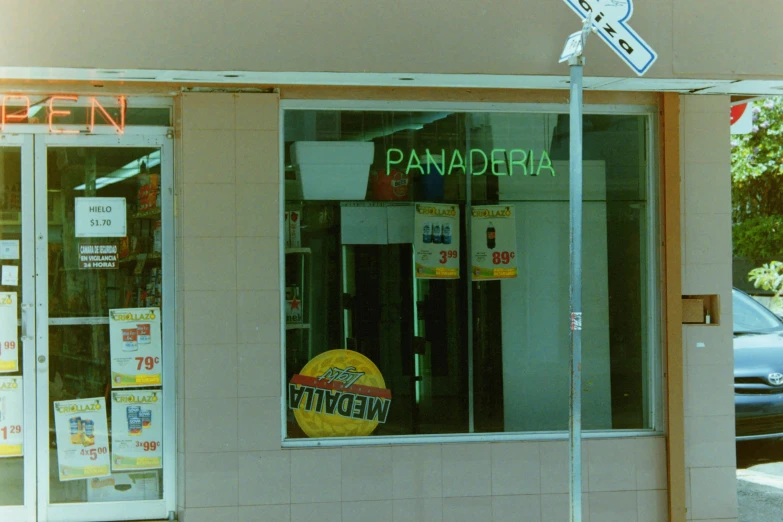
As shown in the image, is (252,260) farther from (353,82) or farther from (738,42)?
(738,42)

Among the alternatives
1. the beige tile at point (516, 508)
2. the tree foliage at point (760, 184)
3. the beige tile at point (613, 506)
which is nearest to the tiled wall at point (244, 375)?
the beige tile at point (516, 508)

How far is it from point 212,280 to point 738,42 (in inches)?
143

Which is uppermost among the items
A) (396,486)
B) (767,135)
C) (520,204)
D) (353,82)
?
(767,135)

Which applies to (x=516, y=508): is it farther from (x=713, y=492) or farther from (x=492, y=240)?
(x=492, y=240)

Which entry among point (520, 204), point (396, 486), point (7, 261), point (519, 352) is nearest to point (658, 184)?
point (520, 204)

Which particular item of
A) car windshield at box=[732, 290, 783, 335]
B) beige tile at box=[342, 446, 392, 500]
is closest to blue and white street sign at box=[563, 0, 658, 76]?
beige tile at box=[342, 446, 392, 500]

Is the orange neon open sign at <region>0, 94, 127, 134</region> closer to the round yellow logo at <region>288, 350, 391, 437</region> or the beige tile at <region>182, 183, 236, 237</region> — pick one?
the beige tile at <region>182, 183, 236, 237</region>

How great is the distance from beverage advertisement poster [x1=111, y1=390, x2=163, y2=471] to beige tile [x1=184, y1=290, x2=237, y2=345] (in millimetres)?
585

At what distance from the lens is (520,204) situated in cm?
664

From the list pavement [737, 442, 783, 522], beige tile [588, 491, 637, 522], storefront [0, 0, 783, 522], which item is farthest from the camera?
pavement [737, 442, 783, 522]

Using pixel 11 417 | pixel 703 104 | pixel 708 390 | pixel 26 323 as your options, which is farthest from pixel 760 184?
pixel 11 417

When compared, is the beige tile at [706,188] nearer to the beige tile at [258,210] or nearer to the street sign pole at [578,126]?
the street sign pole at [578,126]

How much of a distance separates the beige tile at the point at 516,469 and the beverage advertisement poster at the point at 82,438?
2582mm

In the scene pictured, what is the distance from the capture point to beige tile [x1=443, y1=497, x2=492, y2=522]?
612 centimetres
